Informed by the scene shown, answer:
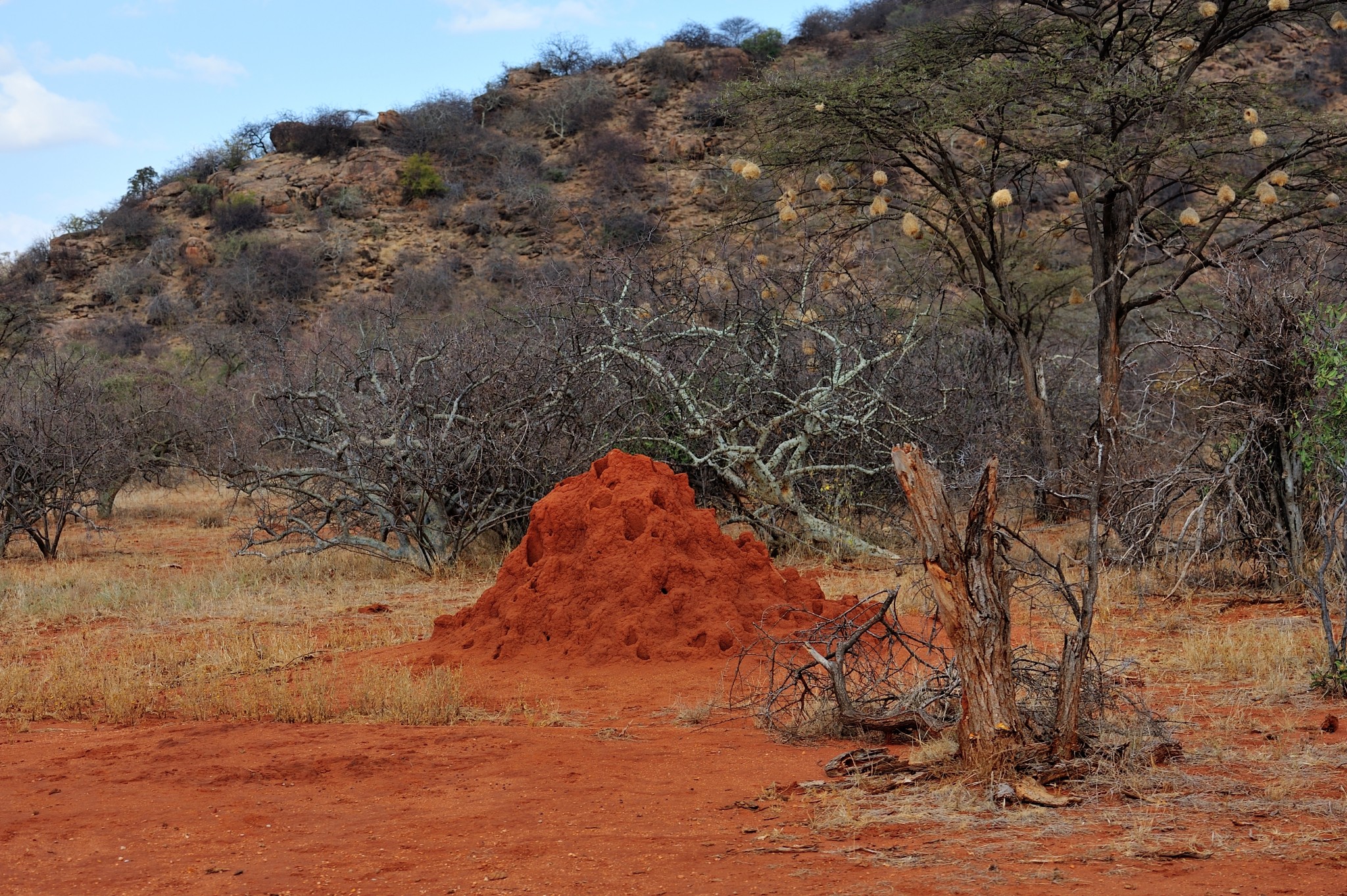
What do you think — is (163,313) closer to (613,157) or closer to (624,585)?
(613,157)

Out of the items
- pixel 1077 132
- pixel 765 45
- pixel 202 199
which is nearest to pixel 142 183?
pixel 202 199

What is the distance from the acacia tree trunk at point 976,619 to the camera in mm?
4570

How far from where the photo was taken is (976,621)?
4.61 meters

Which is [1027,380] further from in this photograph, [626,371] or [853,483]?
[626,371]

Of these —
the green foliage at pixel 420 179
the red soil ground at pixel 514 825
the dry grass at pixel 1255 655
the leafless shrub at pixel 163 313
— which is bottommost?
the dry grass at pixel 1255 655

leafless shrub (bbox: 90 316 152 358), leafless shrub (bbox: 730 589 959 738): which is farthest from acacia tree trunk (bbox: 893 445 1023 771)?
leafless shrub (bbox: 90 316 152 358)

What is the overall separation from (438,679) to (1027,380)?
9.16 metres

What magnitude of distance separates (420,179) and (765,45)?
547 inches

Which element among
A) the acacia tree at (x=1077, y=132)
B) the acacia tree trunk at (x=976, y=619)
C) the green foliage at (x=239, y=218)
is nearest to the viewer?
the acacia tree trunk at (x=976, y=619)

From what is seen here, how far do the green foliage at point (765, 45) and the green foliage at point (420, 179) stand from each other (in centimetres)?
1206

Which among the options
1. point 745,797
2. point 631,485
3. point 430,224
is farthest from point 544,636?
point 430,224

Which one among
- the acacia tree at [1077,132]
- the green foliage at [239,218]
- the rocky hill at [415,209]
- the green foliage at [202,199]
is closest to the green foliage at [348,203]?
the rocky hill at [415,209]

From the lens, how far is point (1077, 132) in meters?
12.9

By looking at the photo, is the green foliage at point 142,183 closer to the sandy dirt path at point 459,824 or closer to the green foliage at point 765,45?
the green foliage at point 765,45
